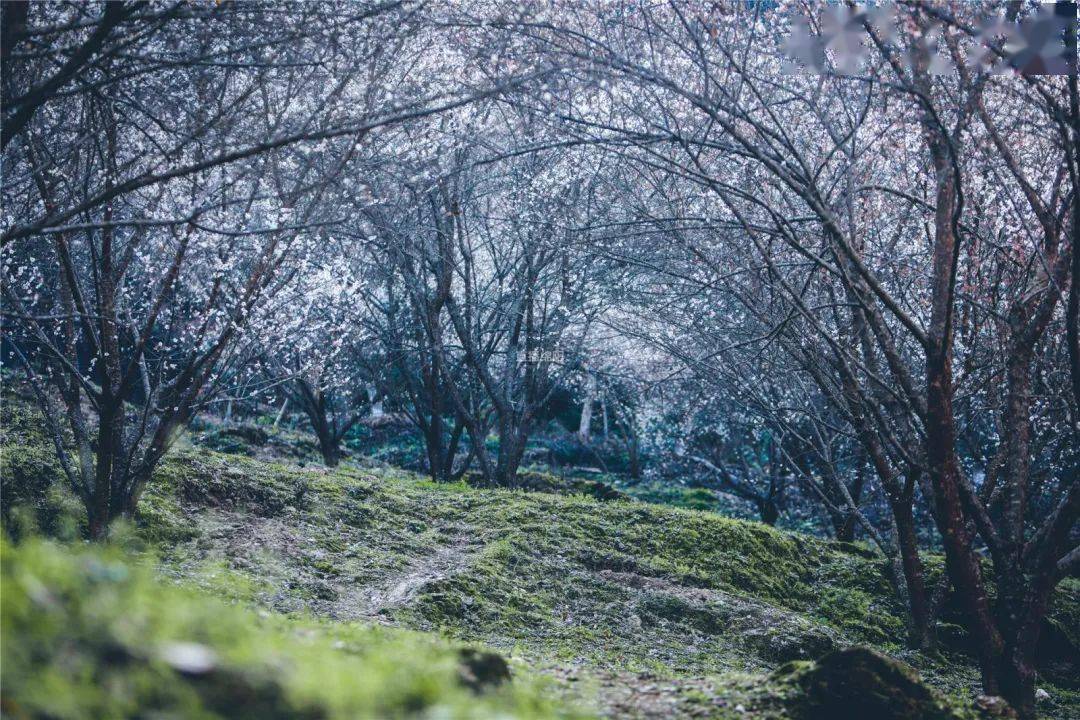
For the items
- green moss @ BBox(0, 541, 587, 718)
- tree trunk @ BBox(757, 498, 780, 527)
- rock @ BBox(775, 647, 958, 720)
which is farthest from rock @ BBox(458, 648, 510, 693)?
tree trunk @ BBox(757, 498, 780, 527)

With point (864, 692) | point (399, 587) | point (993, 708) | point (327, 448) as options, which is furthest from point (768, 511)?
point (864, 692)

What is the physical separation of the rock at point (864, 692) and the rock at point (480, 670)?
5.17 ft

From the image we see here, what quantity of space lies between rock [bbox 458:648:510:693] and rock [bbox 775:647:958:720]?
1575 millimetres

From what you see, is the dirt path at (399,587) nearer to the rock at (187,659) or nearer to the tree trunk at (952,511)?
the tree trunk at (952,511)

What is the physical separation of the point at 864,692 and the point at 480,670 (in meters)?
1.91

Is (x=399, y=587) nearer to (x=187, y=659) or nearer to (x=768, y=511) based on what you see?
(x=187, y=659)

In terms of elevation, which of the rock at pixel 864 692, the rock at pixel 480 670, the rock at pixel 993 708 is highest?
the rock at pixel 480 670

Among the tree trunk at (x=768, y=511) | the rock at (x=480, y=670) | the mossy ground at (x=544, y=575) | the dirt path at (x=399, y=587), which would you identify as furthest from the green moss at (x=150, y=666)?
the tree trunk at (x=768, y=511)

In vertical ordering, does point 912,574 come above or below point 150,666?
below

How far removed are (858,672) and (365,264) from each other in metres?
10.6

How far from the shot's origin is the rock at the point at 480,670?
3.12 metres

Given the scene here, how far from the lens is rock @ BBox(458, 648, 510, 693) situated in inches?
123

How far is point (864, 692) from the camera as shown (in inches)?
159

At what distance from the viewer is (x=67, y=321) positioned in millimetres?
7168
